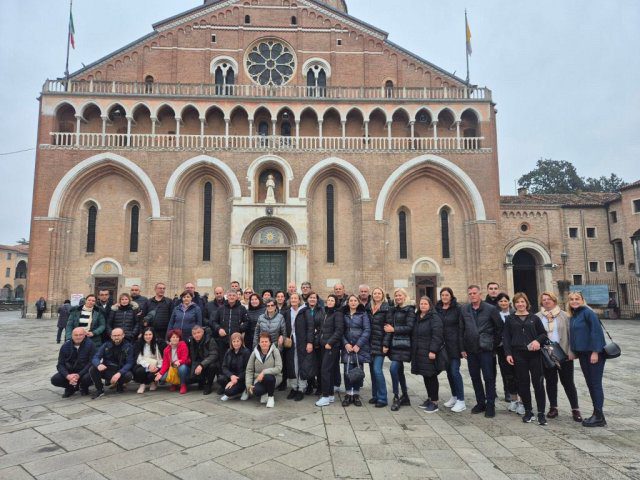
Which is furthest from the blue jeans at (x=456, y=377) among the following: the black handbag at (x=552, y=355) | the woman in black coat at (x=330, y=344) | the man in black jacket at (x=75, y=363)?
the man in black jacket at (x=75, y=363)

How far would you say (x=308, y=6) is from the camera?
24172 millimetres

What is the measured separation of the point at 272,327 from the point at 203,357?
4.70ft

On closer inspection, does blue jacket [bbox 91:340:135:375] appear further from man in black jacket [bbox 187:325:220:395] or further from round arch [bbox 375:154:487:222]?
round arch [bbox 375:154:487:222]

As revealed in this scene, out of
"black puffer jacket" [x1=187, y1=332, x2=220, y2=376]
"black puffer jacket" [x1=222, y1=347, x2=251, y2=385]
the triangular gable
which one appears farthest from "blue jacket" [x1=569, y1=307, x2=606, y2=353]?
the triangular gable

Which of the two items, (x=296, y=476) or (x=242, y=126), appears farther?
(x=242, y=126)

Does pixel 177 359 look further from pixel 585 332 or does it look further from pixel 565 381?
pixel 585 332

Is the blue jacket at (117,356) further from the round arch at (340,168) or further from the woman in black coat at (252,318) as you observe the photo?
the round arch at (340,168)

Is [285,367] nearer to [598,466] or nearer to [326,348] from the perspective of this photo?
[326,348]

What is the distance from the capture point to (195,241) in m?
21.4

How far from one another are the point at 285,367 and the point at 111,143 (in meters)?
19.5

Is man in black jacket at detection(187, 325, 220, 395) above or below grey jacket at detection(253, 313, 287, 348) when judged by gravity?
below

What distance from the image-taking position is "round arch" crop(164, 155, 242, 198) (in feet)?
68.0

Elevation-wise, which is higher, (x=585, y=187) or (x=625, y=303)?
(x=585, y=187)

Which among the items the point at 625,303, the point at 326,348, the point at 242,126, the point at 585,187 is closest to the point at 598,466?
the point at 326,348
